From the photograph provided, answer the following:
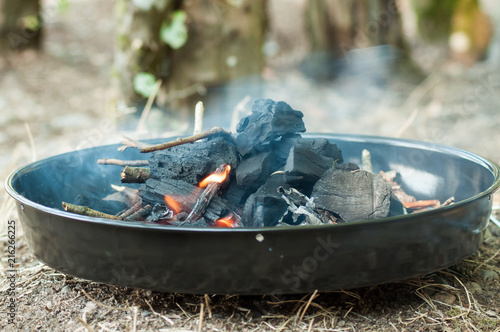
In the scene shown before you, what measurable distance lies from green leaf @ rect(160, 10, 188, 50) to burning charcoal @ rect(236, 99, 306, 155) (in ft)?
7.03

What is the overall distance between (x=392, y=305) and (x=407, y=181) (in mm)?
765

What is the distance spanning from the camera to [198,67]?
13.0 ft

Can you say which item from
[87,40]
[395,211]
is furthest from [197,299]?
[87,40]

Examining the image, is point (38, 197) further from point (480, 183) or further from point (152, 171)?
point (480, 183)

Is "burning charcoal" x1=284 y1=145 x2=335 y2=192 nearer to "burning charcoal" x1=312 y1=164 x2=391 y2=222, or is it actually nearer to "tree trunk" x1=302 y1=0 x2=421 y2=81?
"burning charcoal" x1=312 y1=164 x2=391 y2=222

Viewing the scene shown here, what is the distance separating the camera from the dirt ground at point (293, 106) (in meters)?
1.52

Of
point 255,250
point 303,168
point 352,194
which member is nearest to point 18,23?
point 303,168

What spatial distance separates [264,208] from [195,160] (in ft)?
1.15

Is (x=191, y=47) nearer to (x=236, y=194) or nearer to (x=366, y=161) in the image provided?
(x=366, y=161)

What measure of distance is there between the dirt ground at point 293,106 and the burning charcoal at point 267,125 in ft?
1.87

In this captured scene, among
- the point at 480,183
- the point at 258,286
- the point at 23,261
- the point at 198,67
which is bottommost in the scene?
the point at 23,261

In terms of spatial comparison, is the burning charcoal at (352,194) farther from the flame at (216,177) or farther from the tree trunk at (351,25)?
the tree trunk at (351,25)

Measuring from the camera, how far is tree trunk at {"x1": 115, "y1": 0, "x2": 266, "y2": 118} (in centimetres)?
369

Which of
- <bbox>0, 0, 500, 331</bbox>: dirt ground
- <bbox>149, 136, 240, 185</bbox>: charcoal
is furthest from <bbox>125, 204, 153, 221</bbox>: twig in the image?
<bbox>0, 0, 500, 331</bbox>: dirt ground
